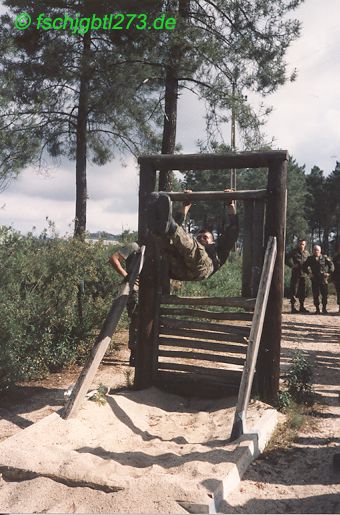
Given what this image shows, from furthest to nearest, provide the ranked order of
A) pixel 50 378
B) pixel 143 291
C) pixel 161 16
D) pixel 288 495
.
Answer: pixel 161 16 → pixel 50 378 → pixel 143 291 → pixel 288 495

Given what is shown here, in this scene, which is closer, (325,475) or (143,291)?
(325,475)

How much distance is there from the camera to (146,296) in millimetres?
5266

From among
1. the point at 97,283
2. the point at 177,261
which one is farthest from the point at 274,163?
the point at 97,283

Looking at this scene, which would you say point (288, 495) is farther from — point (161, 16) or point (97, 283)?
point (161, 16)

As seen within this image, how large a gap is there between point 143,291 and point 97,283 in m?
2.83

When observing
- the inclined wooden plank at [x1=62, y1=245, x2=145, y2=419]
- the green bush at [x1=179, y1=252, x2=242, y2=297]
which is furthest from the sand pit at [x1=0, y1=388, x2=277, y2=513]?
the green bush at [x1=179, y1=252, x2=242, y2=297]

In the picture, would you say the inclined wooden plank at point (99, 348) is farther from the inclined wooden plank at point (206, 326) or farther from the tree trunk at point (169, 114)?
the tree trunk at point (169, 114)

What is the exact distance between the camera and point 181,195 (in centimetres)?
510

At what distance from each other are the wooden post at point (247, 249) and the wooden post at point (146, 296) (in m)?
0.92

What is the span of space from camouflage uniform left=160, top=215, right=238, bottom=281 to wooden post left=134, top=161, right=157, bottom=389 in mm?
230

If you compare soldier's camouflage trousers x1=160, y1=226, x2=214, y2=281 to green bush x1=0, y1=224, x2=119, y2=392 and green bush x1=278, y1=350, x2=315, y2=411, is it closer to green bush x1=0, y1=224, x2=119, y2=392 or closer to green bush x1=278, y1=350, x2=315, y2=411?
green bush x1=278, y1=350, x2=315, y2=411

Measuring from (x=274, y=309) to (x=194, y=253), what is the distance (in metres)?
0.92

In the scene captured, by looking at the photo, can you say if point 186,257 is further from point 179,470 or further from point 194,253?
point 179,470

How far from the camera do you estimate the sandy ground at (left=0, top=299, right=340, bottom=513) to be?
2900mm
